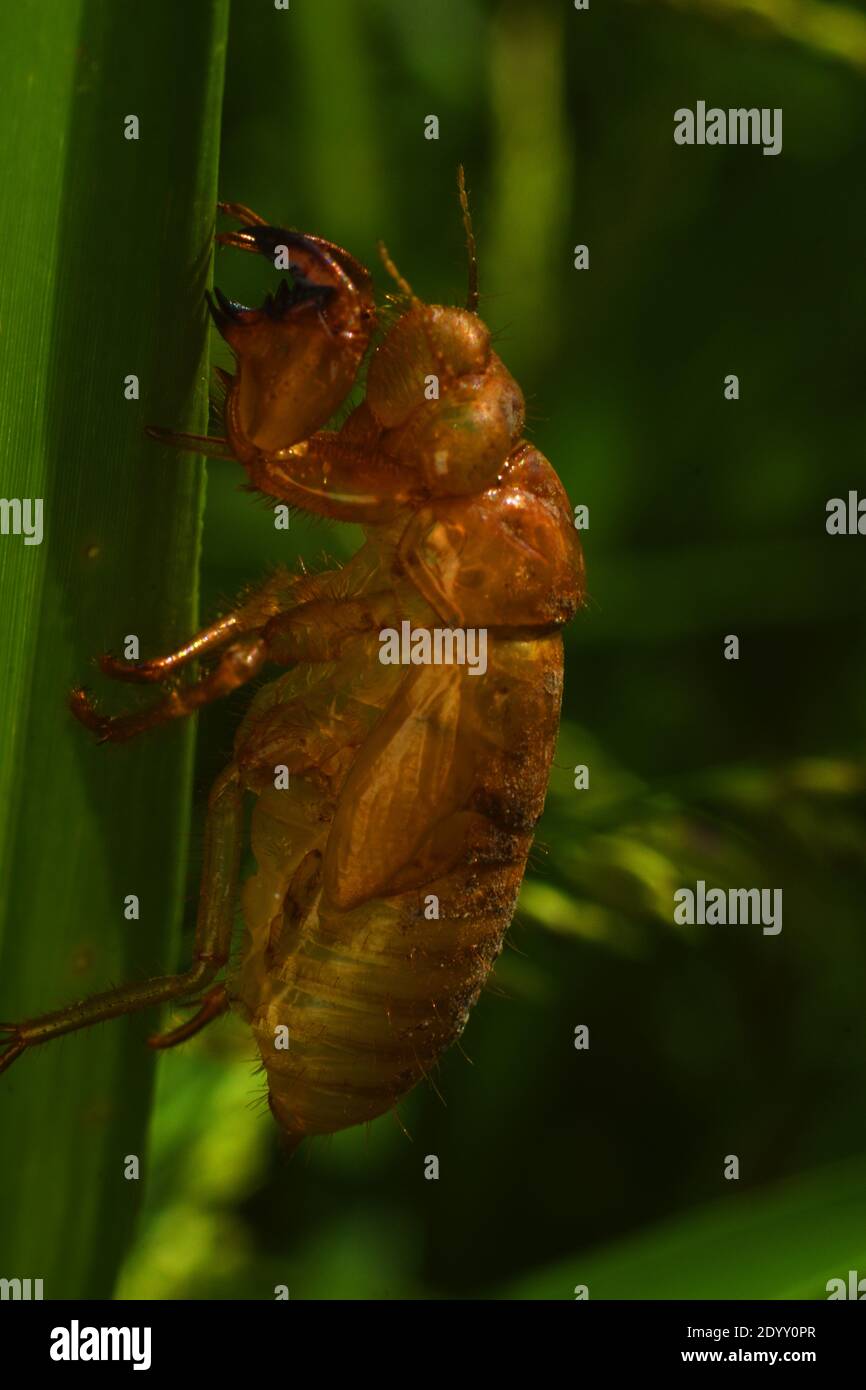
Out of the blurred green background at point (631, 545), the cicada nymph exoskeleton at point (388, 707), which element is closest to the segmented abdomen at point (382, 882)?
the cicada nymph exoskeleton at point (388, 707)

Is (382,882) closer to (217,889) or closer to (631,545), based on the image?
(217,889)

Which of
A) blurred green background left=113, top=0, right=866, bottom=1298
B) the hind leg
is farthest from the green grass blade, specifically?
blurred green background left=113, top=0, right=866, bottom=1298

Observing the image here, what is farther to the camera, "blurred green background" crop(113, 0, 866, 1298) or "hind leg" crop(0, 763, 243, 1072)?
"blurred green background" crop(113, 0, 866, 1298)

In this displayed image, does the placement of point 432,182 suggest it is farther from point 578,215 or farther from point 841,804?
point 841,804

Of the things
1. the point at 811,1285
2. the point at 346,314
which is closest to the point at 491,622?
the point at 346,314

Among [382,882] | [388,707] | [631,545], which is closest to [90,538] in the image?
[388,707]

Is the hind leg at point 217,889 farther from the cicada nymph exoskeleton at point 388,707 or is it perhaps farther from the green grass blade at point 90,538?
the green grass blade at point 90,538

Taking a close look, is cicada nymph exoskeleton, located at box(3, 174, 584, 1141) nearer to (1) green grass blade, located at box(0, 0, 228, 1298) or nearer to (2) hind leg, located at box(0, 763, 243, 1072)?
(2) hind leg, located at box(0, 763, 243, 1072)
